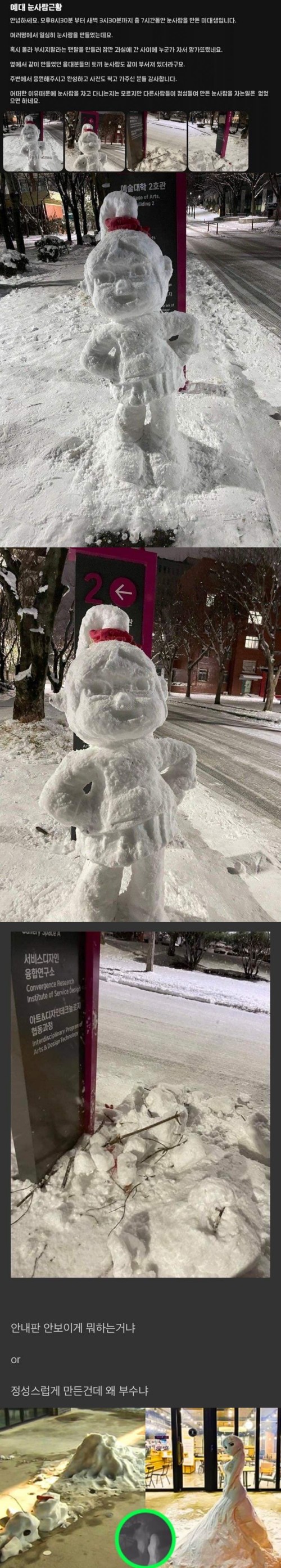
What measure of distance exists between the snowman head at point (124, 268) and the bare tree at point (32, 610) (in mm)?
570

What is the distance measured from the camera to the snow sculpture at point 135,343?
74.6 inches

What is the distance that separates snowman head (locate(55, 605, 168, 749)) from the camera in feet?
5.28

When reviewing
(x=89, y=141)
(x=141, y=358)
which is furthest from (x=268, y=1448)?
(x=89, y=141)

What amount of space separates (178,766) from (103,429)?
0.98 m

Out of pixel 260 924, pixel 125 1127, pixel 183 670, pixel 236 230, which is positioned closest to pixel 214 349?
pixel 236 230

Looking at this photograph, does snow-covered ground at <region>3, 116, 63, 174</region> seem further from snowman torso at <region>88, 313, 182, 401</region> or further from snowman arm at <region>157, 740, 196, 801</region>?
snowman arm at <region>157, 740, 196, 801</region>

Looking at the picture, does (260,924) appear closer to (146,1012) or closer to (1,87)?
(146,1012)

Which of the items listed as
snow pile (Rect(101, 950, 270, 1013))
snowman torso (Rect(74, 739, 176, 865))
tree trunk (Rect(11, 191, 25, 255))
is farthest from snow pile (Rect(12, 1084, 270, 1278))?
tree trunk (Rect(11, 191, 25, 255))

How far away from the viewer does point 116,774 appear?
5.51ft

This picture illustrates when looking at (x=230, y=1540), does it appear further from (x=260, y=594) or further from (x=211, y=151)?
(x=211, y=151)

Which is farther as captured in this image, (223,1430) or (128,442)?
(128,442)

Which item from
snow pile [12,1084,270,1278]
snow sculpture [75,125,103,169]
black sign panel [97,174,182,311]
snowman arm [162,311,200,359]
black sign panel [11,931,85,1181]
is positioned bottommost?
snow pile [12,1084,270,1278]

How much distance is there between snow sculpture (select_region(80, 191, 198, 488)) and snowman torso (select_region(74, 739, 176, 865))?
0.80m

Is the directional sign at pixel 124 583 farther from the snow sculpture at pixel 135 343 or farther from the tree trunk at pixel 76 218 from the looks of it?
the tree trunk at pixel 76 218
